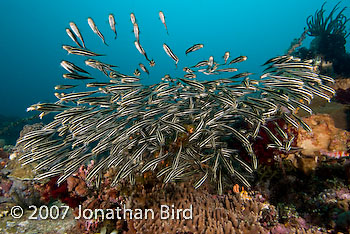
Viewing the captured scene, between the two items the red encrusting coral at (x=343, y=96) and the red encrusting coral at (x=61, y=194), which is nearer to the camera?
the red encrusting coral at (x=61, y=194)

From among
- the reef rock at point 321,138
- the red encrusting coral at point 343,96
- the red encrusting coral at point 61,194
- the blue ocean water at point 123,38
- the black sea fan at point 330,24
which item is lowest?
the red encrusting coral at point 61,194

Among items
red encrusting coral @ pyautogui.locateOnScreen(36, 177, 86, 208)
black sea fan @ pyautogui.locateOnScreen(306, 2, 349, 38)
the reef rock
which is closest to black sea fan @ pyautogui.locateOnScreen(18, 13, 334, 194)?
the reef rock

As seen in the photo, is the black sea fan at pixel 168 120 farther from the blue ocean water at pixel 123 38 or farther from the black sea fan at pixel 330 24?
the blue ocean water at pixel 123 38

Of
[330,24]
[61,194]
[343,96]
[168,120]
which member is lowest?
[61,194]

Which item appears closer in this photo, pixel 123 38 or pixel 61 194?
pixel 61 194

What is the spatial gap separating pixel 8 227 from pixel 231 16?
730 feet

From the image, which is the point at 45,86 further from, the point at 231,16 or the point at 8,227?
the point at 231,16

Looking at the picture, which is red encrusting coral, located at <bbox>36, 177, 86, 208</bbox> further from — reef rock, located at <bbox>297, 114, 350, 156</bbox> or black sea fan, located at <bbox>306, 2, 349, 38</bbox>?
black sea fan, located at <bbox>306, 2, 349, 38</bbox>

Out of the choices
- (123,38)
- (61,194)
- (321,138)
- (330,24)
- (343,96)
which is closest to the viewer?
(321,138)

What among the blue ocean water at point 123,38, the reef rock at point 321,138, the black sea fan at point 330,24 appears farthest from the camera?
the blue ocean water at point 123,38

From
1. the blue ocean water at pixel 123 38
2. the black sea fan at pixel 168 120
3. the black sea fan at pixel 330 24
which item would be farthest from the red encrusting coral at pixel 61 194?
the blue ocean water at pixel 123 38

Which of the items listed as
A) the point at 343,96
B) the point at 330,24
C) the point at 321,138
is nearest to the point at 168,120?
the point at 321,138

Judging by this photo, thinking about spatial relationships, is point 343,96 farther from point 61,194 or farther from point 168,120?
point 61,194

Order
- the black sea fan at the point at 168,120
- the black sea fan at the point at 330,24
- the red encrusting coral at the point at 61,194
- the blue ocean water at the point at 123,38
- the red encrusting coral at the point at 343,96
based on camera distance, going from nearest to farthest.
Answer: the black sea fan at the point at 168,120 → the red encrusting coral at the point at 61,194 → the red encrusting coral at the point at 343,96 → the black sea fan at the point at 330,24 → the blue ocean water at the point at 123,38
